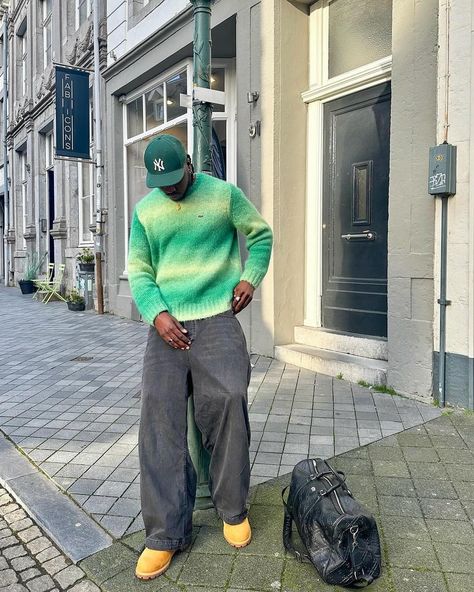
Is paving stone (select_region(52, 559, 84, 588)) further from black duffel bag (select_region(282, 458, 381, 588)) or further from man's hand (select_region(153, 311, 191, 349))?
man's hand (select_region(153, 311, 191, 349))

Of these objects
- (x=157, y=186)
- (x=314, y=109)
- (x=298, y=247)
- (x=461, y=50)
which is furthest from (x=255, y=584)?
(x=314, y=109)

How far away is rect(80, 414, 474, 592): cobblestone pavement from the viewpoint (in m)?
2.31

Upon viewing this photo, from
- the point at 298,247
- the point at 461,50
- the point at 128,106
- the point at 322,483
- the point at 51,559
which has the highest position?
the point at 128,106

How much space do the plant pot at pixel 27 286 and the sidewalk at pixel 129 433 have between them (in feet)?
33.6

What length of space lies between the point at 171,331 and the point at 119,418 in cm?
233

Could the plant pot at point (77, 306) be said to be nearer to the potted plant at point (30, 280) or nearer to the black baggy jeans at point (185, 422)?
the potted plant at point (30, 280)

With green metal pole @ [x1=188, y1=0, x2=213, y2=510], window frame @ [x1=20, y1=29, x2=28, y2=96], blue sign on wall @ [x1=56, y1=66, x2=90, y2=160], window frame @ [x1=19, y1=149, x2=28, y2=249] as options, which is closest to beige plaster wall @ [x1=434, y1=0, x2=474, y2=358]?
green metal pole @ [x1=188, y1=0, x2=213, y2=510]

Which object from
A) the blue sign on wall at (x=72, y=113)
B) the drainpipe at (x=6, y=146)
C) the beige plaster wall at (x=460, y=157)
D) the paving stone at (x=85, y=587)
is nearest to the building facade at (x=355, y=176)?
the beige plaster wall at (x=460, y=157)

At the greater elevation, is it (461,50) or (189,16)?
(189,16)

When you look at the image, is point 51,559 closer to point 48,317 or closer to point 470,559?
point 470,559

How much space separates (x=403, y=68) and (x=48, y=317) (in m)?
8.52

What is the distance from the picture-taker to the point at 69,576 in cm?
242

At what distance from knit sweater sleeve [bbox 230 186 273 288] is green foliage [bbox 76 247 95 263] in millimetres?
10149

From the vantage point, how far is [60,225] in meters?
14.6
